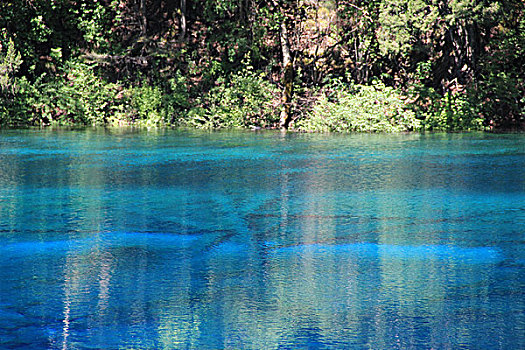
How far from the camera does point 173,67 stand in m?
16.0

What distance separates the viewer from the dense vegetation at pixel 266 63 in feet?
44.8

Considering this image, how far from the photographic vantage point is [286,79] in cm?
1491

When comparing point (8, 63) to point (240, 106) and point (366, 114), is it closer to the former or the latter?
point (240, 106)

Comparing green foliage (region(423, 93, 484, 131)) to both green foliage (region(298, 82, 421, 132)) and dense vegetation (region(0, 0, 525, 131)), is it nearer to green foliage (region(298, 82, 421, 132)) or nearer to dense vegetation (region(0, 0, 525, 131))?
dense vegetation (region(0, 0, 525, 131))

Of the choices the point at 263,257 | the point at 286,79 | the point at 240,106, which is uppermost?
the point at 286,79

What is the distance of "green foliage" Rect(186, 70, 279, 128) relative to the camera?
48.9 feet

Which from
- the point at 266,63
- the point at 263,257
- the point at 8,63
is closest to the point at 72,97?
the point at 8,63

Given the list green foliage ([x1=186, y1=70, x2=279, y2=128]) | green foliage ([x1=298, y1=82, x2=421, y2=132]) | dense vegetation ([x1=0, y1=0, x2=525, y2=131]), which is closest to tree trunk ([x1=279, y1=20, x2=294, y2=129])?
dense vegetation ([x1=0, y1=0, x2=525, y2=131])

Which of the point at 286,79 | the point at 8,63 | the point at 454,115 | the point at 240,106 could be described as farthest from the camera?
the point at 240,106

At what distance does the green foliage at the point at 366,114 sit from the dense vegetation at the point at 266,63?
3 cm

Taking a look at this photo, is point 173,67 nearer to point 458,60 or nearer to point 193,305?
point 458,60

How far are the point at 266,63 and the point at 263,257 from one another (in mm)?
12366

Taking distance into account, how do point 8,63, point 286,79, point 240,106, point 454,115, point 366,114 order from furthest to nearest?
point 240,106
point 8,63
point 286,79
point 454,115
point 366,114

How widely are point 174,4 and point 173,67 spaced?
1463 mm
